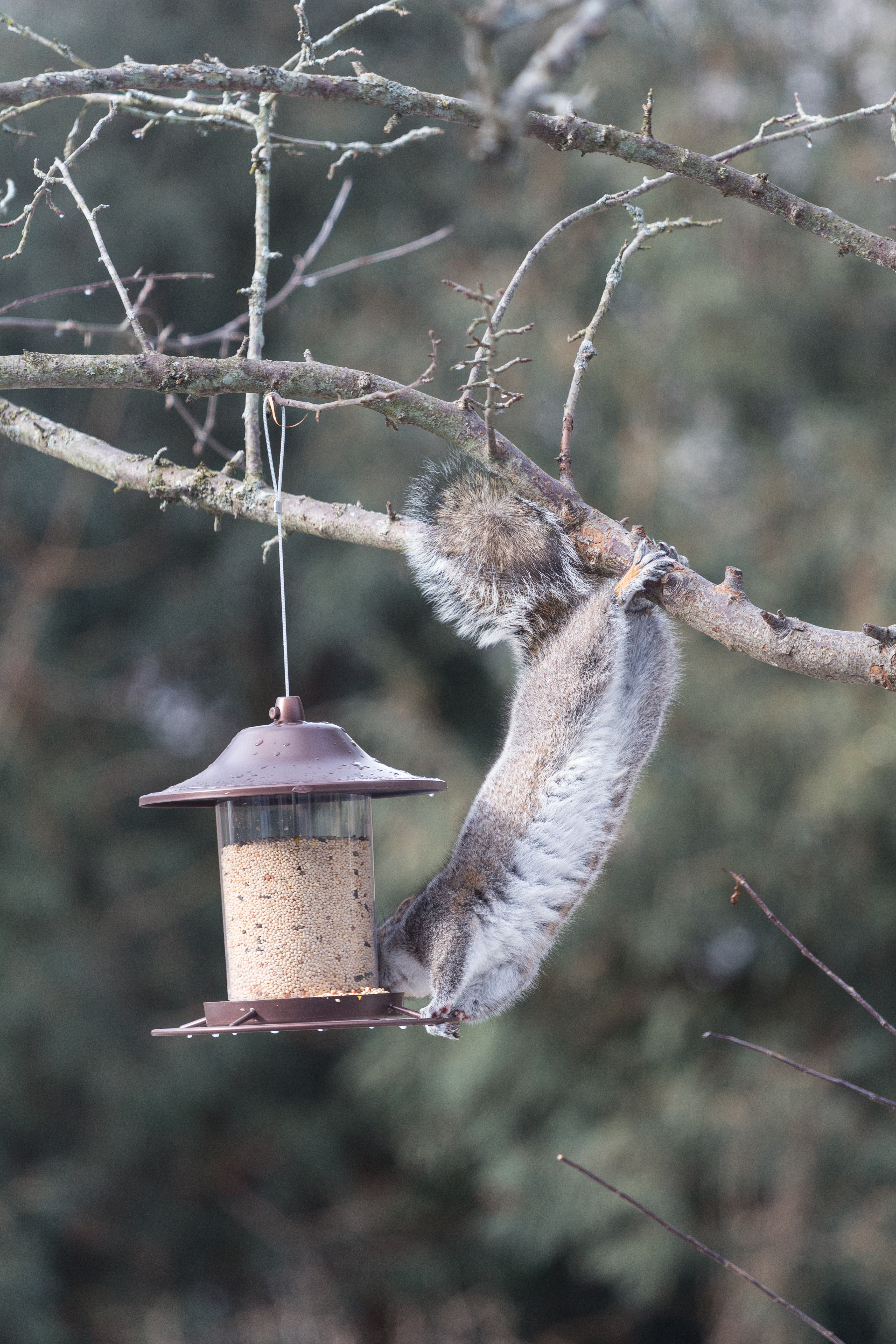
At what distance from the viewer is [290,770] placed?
1533 mm

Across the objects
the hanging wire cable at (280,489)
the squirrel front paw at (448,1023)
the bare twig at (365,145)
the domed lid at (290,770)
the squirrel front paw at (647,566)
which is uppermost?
the bare twig at (365,145)

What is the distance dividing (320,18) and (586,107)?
5.59 meters

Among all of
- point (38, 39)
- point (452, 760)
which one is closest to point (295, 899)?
point (38, 39)

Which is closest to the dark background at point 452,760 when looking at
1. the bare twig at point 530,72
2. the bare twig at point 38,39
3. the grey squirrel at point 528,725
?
the grey squirrel at point 528,725

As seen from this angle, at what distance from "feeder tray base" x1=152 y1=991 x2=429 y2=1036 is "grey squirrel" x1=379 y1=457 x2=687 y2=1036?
24 cm

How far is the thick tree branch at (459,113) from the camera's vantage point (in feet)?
4.60

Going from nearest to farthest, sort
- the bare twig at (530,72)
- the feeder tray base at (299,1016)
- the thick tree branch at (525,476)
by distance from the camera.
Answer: the bare twig at (530,72)
the thick tree branch at (525,476)
the feeder tray base at (299,1016)

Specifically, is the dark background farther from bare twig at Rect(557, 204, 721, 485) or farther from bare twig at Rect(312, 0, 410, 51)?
bare twig at Rect(312, 0, 410, 51)

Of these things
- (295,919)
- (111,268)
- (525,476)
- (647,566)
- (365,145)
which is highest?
(365,145)

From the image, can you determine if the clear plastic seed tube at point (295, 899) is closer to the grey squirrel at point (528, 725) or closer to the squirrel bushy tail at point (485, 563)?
the grey squirrel at point (528, 725)

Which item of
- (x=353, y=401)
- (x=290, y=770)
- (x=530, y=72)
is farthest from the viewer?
(x=290, y=770)

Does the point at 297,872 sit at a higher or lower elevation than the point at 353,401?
lower

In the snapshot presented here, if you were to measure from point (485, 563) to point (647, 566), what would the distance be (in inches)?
15.8

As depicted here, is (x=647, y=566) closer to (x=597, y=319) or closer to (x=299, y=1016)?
(x=597, y=319)
